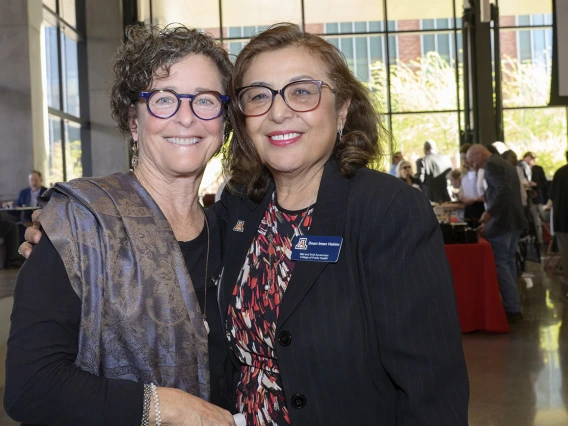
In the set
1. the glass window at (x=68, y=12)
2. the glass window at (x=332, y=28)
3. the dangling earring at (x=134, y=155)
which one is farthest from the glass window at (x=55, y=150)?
the dangling earring at (x=134, y=155)

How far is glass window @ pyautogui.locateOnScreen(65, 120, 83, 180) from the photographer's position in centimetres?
1452

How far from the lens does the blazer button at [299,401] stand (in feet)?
5.59

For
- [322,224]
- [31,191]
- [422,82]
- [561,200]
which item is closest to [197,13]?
[422,82]

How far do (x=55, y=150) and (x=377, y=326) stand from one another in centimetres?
1324

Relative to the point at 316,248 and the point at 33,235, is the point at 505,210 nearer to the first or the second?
the point at 316,248

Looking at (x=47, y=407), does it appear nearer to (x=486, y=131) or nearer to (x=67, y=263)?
(x=67, y=263)

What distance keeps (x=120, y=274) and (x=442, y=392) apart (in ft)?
2.70

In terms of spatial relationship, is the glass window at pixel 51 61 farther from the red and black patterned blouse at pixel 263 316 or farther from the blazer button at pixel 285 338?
the blazer button at pixel 285 338

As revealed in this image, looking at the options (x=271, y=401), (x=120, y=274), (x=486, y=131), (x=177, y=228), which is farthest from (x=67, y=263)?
(x=486, y=131)

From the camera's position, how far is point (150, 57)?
1.89 m

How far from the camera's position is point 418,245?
65.2 inches

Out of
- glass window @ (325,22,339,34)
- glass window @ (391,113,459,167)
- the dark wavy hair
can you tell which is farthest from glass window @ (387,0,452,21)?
the dark wavy hair

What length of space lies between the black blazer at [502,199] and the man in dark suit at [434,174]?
177 inches

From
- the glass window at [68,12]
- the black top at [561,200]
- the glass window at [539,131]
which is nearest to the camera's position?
the black top at [561,200]
